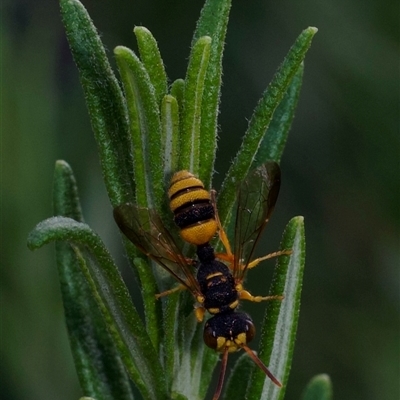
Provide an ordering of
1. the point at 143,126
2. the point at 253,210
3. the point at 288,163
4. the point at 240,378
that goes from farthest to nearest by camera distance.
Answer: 1. the point at 288,163
2. the point at 253,210
3. the point at 240,378
4. the point at 143,126

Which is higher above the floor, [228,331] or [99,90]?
[99,90]

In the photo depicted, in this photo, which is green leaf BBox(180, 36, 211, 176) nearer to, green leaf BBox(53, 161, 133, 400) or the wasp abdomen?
the wasp abdomen

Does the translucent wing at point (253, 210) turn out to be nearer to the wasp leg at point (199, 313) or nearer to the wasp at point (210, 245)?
the wasp at point (210, 245)

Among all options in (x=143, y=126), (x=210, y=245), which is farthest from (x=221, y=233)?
(x=143, y=126)

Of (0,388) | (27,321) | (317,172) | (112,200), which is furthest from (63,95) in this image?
(112,200)

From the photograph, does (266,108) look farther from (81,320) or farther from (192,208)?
(81,320)

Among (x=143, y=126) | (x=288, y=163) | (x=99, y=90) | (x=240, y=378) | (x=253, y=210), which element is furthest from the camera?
(x=288, y=163)

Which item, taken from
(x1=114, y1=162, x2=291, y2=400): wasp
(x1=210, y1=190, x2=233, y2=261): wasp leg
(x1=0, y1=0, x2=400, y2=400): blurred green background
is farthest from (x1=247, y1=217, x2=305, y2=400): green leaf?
(x1=0, y1=0, x2=400, y2=400): blurred green background
